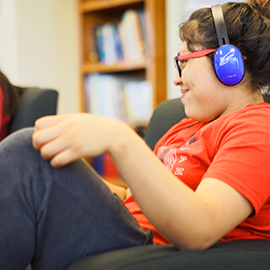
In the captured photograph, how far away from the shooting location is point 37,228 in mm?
639

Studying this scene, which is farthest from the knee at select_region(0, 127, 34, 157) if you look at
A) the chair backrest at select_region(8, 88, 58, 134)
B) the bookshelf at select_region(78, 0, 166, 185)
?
the bookshelf at select_region(78, 0, 166, 185)

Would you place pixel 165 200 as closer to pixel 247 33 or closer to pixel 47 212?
pixel 47 212

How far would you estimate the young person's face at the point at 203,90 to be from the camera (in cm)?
89

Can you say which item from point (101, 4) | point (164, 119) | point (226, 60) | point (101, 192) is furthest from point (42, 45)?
point (101, 192)

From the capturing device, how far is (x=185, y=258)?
61 cm

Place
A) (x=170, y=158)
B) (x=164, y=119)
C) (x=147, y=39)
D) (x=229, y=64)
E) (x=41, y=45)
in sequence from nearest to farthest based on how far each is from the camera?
(x=229, y=64) < (x=170, y=158) < (x=164, y=119) < (x=147, y=39) < (x=41, y=45)

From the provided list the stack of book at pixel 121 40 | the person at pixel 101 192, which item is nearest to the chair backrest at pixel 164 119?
the person at pixel 101 192

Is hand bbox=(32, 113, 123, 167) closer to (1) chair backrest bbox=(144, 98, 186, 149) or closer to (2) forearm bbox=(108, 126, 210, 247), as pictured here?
(2) forearm bbox=(108, 126, 210, 247)

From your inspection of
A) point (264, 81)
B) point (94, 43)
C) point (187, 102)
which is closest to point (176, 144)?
point (187, 102)

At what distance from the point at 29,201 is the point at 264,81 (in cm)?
62

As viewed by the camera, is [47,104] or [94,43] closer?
[47,104]

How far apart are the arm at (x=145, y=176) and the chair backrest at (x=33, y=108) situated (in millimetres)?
1051

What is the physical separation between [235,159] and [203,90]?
0.28m

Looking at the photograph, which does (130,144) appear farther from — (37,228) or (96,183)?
(37,228)
